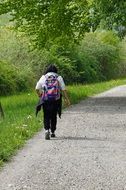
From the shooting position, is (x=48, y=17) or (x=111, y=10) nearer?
(x=111, y=10)

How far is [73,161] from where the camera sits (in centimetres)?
1203

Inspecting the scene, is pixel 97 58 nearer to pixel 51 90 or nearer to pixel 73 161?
pixel 51 90

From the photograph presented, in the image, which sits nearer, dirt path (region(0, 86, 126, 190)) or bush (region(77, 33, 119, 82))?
dirt path (region(0, 86, 126, 190))

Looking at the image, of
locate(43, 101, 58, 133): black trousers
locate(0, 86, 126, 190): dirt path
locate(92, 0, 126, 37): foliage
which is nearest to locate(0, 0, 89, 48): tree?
locate(92, 0, 126, 37): foliage

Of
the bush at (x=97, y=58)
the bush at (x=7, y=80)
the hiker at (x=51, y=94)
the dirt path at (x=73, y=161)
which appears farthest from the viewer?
the bush at (x=97, y=58)

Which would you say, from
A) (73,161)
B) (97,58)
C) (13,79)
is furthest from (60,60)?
(73,161)

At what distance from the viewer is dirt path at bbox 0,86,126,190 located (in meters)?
10.0

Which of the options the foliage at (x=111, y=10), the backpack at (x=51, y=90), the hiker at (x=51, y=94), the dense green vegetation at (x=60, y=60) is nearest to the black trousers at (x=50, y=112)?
the hiker at (x=51, y=94)

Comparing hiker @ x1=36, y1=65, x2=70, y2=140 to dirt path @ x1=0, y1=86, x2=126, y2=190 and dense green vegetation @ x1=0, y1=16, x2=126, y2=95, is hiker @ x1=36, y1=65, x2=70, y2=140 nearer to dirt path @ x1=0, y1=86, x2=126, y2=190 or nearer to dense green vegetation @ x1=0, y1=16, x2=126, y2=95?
dirt path @ x1=0, y1=86, x2=126, y2=190

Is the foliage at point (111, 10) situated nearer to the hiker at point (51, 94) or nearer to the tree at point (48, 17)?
the tree at point (48, 17)

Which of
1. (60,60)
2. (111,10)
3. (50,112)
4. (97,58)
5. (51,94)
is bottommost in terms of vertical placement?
(97,58)

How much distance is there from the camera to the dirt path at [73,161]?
10.0 metres

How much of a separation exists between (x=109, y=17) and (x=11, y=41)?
17.8 metres

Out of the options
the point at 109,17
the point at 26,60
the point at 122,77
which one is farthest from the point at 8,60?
the point at 122,77
